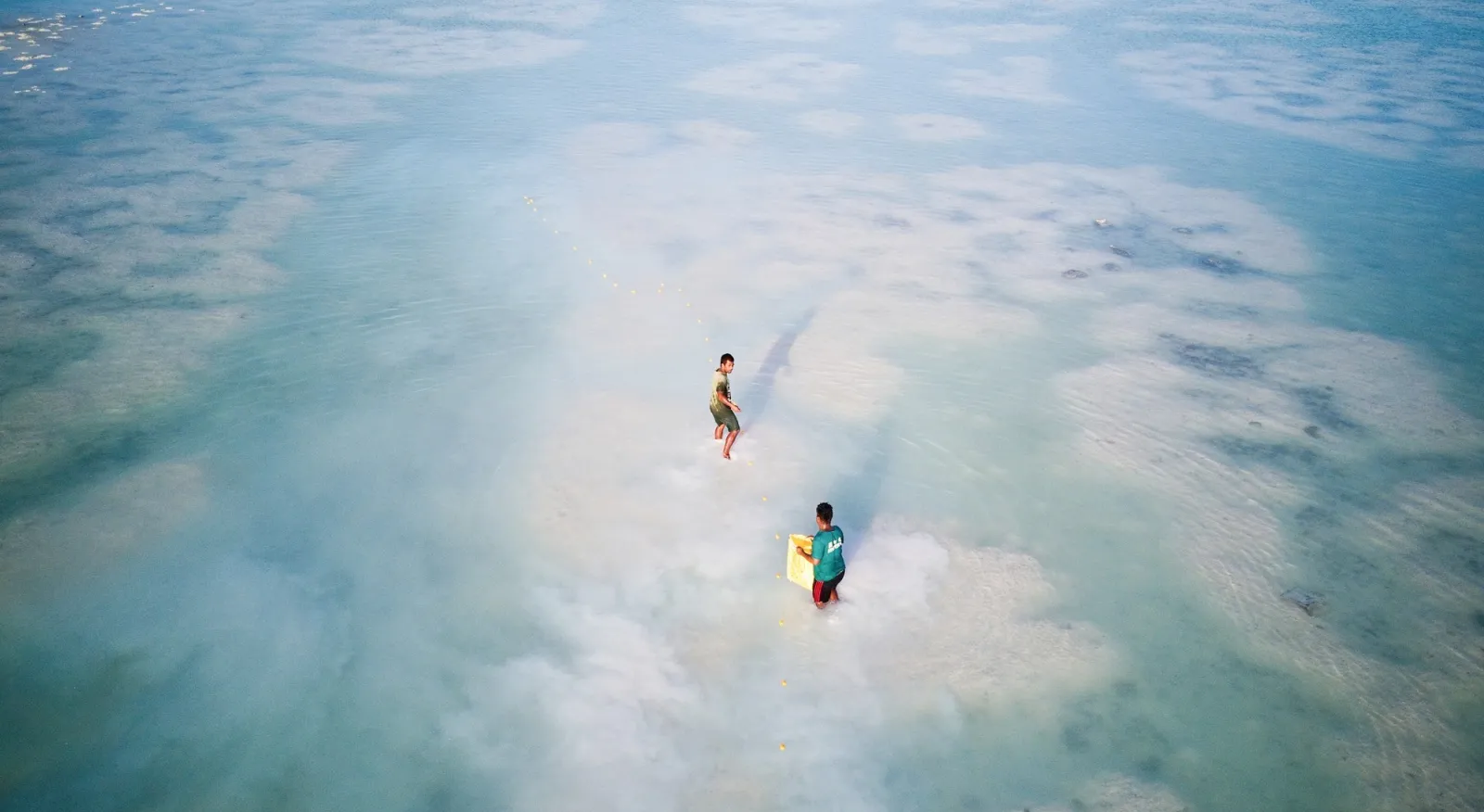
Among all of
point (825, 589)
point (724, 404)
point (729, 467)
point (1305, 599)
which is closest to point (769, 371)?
point (729, 467)

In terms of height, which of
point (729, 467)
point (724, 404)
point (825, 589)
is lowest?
point (729, 467)

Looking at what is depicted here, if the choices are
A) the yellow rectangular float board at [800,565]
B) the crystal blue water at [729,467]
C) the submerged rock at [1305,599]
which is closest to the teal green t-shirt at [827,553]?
the yellow rectangular float board at [800,565]

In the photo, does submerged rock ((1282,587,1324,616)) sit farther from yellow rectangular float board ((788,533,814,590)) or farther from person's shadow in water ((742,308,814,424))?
person's shadow in water ((742,308,814,424))

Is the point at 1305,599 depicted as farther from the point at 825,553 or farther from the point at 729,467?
the point at 729,467

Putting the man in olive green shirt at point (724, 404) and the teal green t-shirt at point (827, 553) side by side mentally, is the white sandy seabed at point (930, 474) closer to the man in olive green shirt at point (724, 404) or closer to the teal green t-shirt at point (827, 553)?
the man in olive green shirt at point (724, 404)

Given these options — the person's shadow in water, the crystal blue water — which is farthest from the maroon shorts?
the person's shadow in water

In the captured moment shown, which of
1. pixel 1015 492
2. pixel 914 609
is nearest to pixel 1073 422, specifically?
pixel 1015 492
